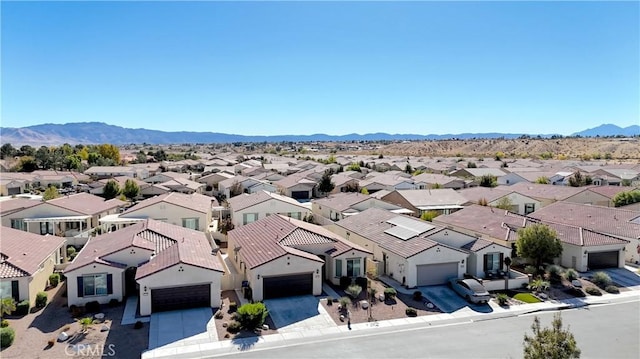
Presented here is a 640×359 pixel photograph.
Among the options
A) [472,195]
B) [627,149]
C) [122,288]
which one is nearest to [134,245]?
[122,288]

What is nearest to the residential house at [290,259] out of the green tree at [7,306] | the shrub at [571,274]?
the green tree at [7,306]

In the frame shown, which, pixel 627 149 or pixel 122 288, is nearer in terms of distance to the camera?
pixel 122 288

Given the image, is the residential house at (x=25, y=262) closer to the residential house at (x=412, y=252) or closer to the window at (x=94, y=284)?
the window at (x=94, y=284)

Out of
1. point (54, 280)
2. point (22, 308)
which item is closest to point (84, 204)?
point (54, 280)

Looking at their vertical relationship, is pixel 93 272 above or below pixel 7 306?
above

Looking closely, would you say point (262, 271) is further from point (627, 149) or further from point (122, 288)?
point (627, 149)

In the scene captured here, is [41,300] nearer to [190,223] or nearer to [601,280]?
[190,223]
